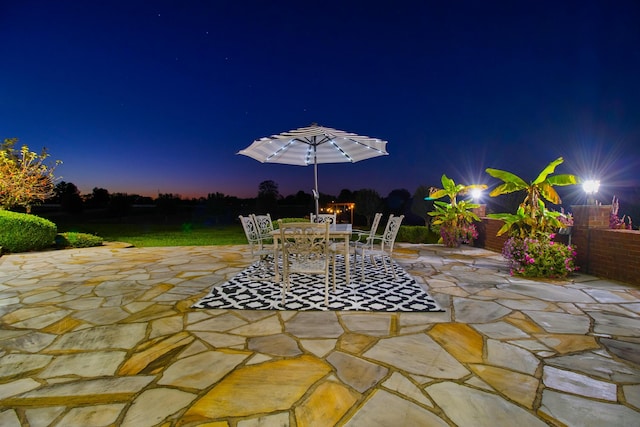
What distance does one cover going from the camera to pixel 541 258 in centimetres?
448

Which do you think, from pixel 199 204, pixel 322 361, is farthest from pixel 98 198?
pixel 322 361

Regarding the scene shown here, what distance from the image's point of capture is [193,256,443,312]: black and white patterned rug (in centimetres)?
326

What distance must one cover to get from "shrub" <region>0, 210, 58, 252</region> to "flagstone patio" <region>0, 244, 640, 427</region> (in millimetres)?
4858

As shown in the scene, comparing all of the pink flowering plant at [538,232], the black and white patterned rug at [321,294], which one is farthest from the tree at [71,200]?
the pink flowering plant at [538,232]

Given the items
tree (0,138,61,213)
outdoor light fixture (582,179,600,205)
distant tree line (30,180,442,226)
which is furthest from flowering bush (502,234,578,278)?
distant tree line (30,180,442,226)

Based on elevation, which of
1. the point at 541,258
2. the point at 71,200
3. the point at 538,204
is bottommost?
the point at 541,258

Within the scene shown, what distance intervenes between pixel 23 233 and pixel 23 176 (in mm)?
2502

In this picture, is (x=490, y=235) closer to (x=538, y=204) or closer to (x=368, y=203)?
(x=538, y=204)

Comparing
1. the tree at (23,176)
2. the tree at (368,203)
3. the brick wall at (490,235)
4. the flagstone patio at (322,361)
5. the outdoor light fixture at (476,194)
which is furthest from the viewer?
the tree at (368,203)

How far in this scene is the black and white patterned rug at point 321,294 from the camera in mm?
3256

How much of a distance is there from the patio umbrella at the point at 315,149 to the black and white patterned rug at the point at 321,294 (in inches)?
67.7

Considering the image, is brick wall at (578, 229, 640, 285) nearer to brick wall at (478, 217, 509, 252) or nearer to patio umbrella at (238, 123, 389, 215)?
brick wall at (478, 217, 509, 252)

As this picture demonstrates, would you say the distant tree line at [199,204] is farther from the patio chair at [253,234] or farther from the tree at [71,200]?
the patio chair at [253,234]

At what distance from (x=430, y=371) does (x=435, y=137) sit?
17.2 meters
